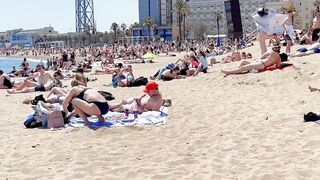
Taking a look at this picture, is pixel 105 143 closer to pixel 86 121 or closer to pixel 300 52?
pixel 86 121

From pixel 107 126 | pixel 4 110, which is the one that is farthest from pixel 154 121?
pixel 4 110

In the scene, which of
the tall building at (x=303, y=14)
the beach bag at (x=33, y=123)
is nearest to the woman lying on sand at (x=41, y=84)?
the beach bag at (x=33, y=123)

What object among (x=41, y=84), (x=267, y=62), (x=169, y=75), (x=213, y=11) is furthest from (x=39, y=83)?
(x=213, y=11)

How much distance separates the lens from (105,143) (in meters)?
6.19

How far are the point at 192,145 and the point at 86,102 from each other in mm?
2110

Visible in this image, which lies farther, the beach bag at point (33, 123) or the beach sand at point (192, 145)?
the beach bag at point (33, 123)

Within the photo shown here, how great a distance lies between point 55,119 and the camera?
738 cm

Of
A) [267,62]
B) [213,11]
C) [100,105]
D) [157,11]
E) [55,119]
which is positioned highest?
[157,11]

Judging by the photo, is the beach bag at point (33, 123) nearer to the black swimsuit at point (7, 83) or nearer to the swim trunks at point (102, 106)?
the swim trunks at point (102, 106)

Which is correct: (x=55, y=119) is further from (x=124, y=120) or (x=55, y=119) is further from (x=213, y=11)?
(x=213, y=11)

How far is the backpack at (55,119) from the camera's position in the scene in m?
7.36

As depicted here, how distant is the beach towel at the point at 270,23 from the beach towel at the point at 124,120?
327 inches

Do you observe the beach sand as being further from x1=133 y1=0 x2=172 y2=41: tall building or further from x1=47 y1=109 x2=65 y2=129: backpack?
x1=133 y1=0 x2=172 y2=41: tall building

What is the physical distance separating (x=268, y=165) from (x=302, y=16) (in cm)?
10266
